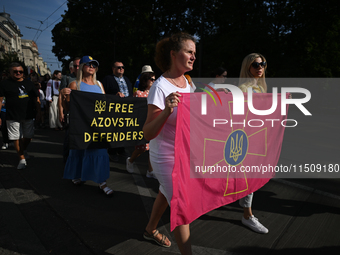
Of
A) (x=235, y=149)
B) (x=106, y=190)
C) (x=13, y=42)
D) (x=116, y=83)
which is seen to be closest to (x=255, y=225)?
(x=235, y=149)

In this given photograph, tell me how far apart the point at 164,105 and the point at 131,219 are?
1.69 m

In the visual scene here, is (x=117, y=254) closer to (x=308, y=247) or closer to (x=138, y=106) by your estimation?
(x=308, y=247)

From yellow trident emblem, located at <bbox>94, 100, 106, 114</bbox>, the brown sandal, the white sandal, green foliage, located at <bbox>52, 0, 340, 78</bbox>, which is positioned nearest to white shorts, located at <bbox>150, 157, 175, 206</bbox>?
the brown sandal

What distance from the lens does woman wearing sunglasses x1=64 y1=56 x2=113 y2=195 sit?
3.60 metres

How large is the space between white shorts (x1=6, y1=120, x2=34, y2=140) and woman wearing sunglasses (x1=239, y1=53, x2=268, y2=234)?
4017 mm

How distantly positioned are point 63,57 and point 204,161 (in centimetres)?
5088

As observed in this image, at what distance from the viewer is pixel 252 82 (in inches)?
110

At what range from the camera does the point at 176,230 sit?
6.60 ft

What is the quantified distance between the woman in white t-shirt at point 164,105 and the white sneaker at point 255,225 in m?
1.08

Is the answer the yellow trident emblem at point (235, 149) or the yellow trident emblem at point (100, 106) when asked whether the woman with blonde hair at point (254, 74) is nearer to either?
the yellow trident emblem at point (235, 149)

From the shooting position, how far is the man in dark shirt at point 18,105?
15.1 feet

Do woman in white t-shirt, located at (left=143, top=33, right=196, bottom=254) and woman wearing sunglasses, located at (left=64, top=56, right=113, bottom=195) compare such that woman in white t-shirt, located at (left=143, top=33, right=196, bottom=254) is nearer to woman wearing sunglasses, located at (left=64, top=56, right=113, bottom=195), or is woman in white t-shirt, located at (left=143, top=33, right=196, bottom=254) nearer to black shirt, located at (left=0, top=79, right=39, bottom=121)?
woman wearing sunglasses, located at (left=64, top=56, right=113, bottom=195)

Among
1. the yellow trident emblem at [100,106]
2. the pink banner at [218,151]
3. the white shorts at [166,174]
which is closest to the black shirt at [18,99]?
the yellow trident emblem at [100,106]

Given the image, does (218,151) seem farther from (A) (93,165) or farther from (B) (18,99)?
(B) (18,99)
